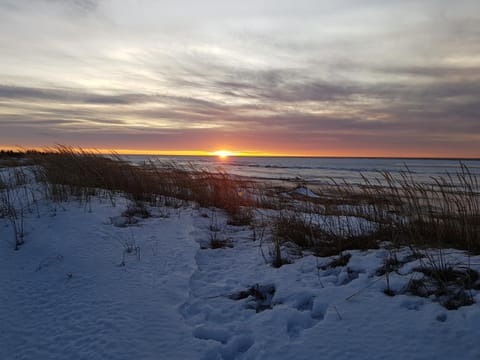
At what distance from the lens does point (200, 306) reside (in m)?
2.70

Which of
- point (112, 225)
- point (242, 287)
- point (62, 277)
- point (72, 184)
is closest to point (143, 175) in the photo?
point (72, 184)

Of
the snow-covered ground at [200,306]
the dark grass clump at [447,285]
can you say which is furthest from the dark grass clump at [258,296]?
the dark grass clump at [447,285]

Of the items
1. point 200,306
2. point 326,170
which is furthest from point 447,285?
point 326,170

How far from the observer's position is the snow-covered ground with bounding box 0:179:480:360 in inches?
79.4

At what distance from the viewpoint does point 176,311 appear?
2.58m

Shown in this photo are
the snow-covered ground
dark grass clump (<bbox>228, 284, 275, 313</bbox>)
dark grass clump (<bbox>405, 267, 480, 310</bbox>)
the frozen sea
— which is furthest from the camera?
the frozen sea

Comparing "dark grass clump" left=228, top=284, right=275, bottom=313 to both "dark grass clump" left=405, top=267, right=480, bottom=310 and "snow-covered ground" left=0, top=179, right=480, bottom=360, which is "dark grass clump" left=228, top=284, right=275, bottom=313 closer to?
"snow-covered ground" left=0, top=179, right=480, bottom=360

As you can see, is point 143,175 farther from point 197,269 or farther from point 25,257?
point 197,269

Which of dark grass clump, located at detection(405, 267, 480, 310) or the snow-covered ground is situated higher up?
dark grass clump, located at detection(405, 267, 480, 310)

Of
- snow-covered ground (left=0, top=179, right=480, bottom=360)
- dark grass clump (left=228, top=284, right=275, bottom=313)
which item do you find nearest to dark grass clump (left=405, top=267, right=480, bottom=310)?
snow-covered ground (left=0, top=179, right=480, bottom=360)

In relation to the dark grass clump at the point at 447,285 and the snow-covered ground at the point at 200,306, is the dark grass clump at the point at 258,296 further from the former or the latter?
the dark grass clump at the point at 447,285

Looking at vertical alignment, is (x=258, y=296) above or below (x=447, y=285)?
below

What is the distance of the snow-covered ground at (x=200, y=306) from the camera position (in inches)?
79.4

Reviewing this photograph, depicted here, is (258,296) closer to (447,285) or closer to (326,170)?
(447,285)
